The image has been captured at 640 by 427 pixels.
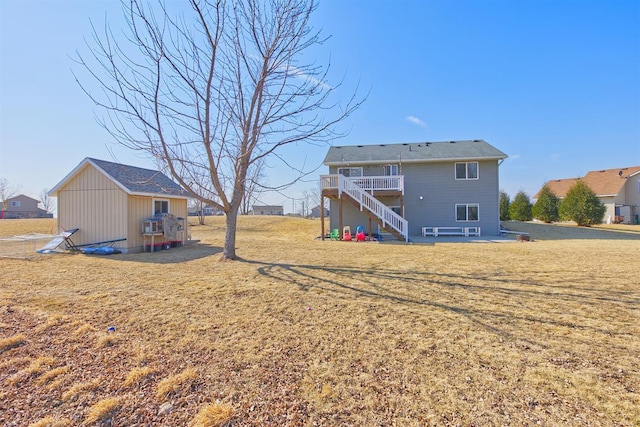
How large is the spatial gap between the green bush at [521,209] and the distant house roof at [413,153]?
13.3 m

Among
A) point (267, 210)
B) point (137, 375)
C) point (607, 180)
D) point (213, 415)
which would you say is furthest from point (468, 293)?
point (267, 210)

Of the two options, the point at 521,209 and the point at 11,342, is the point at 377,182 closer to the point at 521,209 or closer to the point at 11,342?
the point at 11,342

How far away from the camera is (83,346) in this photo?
11.1 ft

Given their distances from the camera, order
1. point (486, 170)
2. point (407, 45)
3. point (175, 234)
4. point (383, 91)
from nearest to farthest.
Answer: point (383, 91)
point (407, 45)
point (175, 234)
point (486, 170)

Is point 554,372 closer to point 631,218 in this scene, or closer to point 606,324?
point 606,324

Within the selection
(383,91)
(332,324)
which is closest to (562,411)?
(332,324)

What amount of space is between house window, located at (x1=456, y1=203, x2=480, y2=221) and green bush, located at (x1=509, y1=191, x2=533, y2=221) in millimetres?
14793

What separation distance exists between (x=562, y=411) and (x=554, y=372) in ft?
2.14

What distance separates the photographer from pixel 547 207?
2720 cm

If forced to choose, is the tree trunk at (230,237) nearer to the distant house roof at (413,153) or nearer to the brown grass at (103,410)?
the brown grass at (103,410)

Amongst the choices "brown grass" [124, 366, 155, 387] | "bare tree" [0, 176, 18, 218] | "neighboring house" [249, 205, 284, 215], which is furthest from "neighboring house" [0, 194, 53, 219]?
"brown grass" [124, 366, 155, 387]

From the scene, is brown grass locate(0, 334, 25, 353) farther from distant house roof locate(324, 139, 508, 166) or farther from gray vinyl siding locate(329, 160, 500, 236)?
gray vinyl siding locate(329, 160, 500, 236)

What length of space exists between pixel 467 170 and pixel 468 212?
2.56m

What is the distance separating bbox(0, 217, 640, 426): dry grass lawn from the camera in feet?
7.40
